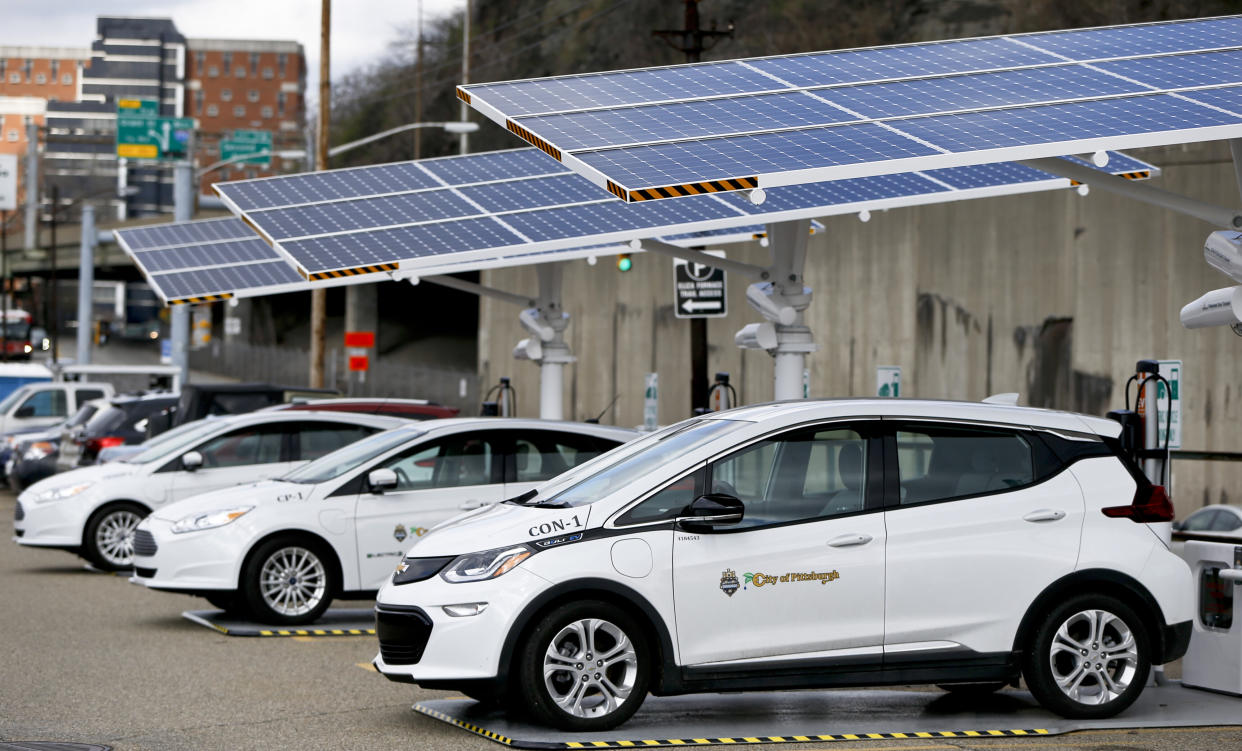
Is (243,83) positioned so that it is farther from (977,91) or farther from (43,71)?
(977,91)

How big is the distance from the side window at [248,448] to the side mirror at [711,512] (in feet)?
28.3

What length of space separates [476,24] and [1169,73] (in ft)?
247

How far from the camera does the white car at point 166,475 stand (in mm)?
15852

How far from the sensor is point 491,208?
56.7 feet

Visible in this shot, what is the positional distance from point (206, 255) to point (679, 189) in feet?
45.6

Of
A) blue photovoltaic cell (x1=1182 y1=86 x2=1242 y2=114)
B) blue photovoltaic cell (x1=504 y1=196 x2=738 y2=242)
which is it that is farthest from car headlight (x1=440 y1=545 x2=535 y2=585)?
blue photovoltaic cell (x1=504 y1=196 x2=738 y2=242)

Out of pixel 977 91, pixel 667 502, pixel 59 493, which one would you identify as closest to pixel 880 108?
pixel 977 91

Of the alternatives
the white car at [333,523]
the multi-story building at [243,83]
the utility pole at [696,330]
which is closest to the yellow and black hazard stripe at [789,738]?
the white car at [333,523]

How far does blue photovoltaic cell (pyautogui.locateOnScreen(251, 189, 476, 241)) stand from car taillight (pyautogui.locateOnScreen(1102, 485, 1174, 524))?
9.76 m

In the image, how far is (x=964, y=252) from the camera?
26.7 meters

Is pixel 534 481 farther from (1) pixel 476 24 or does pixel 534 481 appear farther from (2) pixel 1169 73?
(1) pixel 476 24

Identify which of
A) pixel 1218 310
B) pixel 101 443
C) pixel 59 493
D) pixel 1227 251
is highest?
pixel 1227 251

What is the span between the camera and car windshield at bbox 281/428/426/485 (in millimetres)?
12789

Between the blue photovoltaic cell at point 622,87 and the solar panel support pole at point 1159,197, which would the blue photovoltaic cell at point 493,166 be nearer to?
the blue photovoltaic cell at point 622,87
